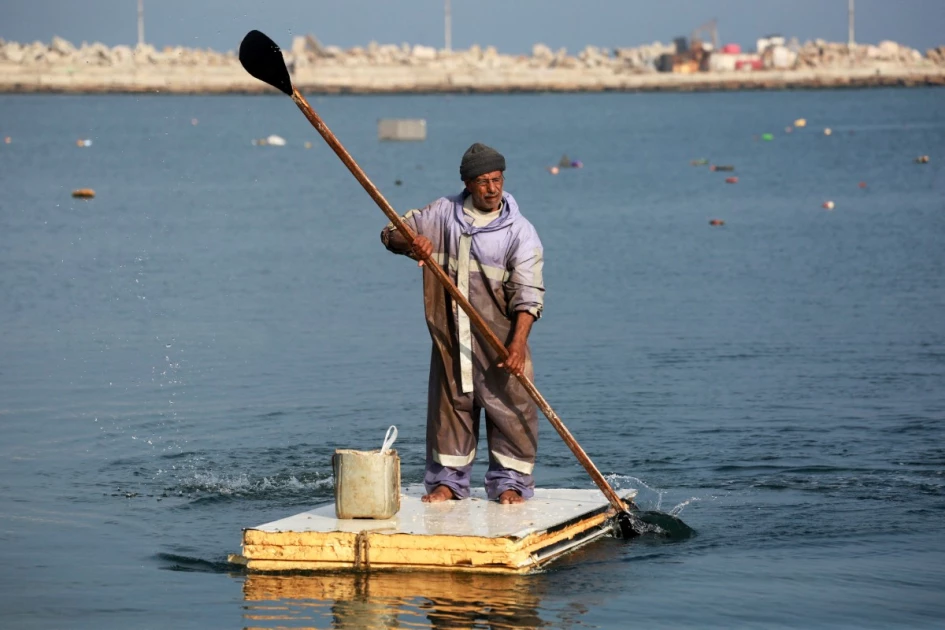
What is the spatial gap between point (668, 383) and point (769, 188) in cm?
2932

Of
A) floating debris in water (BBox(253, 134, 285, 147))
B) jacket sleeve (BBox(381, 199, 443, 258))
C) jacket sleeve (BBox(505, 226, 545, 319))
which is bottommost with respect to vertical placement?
jacket sleeve (BBox(505, 226, 545, 319))

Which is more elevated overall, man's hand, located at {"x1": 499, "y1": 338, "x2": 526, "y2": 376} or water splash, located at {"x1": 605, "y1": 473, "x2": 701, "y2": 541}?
man's hand, located at {"x1": 499, "y1": 338, "x2": 526, "y2": 376}

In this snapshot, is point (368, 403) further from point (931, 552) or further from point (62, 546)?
point (931, 552)

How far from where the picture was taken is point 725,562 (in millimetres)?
9375

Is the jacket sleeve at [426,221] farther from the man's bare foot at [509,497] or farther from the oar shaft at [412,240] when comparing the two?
the man's bare foot at [509,497]

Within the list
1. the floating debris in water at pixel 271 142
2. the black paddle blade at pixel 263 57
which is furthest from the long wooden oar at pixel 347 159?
the floating debris in water at pixel 271 142

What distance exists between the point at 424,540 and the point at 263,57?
254 cm

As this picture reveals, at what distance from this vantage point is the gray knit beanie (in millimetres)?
8656

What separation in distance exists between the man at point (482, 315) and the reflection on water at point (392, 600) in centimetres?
69

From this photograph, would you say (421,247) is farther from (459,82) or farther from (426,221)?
(459,82)

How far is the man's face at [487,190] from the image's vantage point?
8.69 metres

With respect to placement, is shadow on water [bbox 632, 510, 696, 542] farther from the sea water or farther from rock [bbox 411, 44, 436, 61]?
rock [bbox 411, 44, 436, 61]

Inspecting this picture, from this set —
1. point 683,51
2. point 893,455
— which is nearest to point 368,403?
point 893,455

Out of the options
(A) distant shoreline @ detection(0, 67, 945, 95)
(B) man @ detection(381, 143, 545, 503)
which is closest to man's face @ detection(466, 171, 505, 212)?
(B) man @ detection(381, 143, 545, 503)
